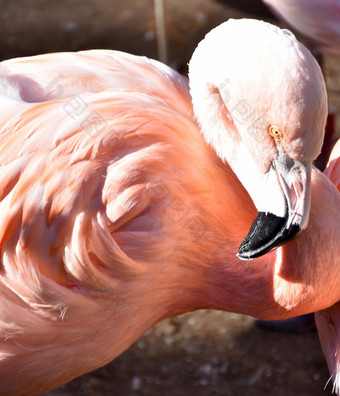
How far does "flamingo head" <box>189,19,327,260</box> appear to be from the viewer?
80.3 inches

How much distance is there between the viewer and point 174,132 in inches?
101

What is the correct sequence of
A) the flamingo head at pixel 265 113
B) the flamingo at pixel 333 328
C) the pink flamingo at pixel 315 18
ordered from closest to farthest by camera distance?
the flamingo head at pixel 265 113 → the flamingo at pixel 333 328 → the pink flamingo at pixel 315 18

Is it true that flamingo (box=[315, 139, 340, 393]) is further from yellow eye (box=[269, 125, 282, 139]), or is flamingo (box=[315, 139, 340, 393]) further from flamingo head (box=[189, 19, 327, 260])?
yellow eye (box=[269, 125, 282, 139])

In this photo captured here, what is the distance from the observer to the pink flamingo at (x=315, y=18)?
3.43 m

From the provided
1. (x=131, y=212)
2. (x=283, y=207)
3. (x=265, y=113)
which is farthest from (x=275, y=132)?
(x=131, y=212)

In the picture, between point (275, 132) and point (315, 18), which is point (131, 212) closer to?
point (275, 132)

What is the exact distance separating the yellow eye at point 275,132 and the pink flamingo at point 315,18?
58.3 inches

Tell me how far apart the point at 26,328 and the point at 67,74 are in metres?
0.90

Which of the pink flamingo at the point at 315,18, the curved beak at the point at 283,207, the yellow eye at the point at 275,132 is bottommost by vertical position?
the pink flamingo at the point at 315,18

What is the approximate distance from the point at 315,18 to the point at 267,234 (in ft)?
5.31

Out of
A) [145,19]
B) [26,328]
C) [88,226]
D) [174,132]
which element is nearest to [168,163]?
[174,132]

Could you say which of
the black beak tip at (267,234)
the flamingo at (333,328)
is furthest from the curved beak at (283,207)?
the flamingo at (333,328)

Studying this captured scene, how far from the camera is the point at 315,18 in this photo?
3469mm

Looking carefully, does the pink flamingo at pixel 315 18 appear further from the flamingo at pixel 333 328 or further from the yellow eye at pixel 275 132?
the yellow eye at pixel 275 132
